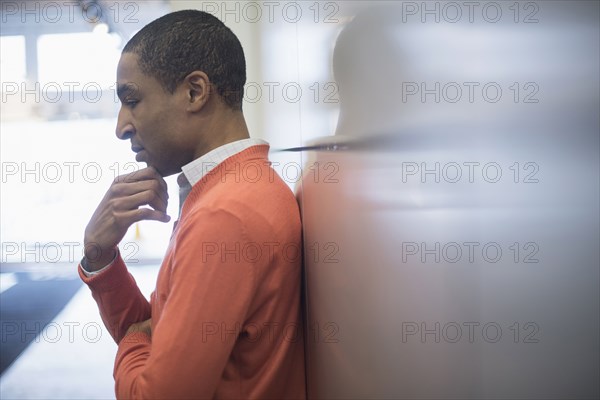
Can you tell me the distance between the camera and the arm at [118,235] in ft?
2.70

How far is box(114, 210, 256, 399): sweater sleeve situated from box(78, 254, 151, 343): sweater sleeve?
10.5 inches

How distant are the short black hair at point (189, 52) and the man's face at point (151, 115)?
16mm

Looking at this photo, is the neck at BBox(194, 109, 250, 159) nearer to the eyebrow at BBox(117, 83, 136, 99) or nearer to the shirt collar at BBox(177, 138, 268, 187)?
the shirt collar at BBox(177, 138, 268, 187)

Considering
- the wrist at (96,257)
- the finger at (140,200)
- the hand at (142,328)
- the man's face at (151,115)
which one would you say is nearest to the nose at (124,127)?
the man's face at (151,115)

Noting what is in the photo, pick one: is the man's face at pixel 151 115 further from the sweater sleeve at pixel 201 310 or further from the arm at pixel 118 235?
the sweater sleeve at pixel 201 310

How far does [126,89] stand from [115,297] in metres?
0.38

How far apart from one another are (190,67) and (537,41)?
582 mm

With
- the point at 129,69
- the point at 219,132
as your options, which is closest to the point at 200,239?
the point at 219,132

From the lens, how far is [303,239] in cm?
78

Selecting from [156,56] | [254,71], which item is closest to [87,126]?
[254,71]

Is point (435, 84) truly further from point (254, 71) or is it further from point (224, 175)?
point (254, 71)

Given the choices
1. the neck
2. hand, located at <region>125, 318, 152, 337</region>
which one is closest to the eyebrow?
the neck

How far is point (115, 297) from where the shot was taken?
0.85 m

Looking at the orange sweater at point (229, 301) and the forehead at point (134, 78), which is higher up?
the forehead at point (134, 78)
